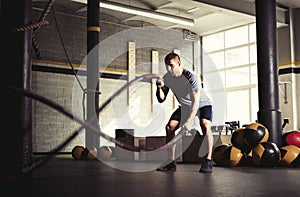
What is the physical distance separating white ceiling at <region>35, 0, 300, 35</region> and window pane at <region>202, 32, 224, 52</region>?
22 centimetres

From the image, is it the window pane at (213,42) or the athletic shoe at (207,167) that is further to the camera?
the window pane at (213,42)

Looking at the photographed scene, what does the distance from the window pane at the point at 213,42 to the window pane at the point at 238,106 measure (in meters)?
1.63

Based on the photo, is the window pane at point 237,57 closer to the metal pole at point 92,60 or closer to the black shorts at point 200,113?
the metal pole at point 92,60

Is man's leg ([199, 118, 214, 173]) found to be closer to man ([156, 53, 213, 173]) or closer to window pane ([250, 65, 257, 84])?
man ([156, 53, 213, 173])

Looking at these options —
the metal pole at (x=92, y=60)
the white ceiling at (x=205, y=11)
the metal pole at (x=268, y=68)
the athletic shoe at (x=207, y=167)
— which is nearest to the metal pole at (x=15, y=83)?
the athletic shoe at (x=207, y=167)

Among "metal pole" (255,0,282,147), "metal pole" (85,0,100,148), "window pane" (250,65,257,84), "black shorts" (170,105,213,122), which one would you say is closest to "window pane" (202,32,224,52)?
"window pane" (250,65,257,84)

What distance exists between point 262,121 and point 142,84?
6.85m

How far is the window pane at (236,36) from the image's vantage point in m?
12.8

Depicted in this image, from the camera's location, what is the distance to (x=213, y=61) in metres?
14.0

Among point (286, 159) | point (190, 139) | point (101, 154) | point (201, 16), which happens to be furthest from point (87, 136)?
point (201, 16)

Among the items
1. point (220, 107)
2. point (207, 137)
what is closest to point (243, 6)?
point (220, 107)

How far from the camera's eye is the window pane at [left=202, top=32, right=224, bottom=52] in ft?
44.6

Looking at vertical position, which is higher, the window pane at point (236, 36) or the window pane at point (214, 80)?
the window pane at point (236, 36)

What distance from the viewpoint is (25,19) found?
2.03 metres
